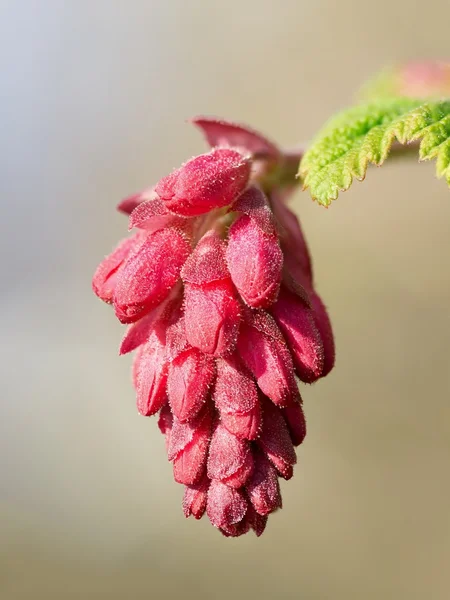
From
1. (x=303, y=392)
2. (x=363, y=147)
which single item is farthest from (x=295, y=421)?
(x=303, y=392)

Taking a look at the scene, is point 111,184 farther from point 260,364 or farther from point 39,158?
point 260,364

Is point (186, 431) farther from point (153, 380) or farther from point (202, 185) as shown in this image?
point (202, 185)

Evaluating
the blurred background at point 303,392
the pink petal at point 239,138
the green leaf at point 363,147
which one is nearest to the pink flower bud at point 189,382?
the green leaf at point 363,147

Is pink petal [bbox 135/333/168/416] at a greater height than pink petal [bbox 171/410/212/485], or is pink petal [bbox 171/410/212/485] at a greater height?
pink petal [bbox 135/333/168/416]

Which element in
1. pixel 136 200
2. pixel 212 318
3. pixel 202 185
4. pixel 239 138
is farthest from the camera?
pixel 239 138

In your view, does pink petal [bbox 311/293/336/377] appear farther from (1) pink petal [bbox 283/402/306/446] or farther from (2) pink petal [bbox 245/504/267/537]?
(2) pink petal [bbox 245/504/267/537]

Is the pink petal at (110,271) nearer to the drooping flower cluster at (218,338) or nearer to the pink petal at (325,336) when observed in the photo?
the drooping flower cluster at (218,338)

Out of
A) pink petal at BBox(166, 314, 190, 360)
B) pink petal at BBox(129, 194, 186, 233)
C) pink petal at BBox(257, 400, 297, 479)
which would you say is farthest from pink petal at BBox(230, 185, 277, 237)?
pink petal at BBox(257, 400, 297, 479)
